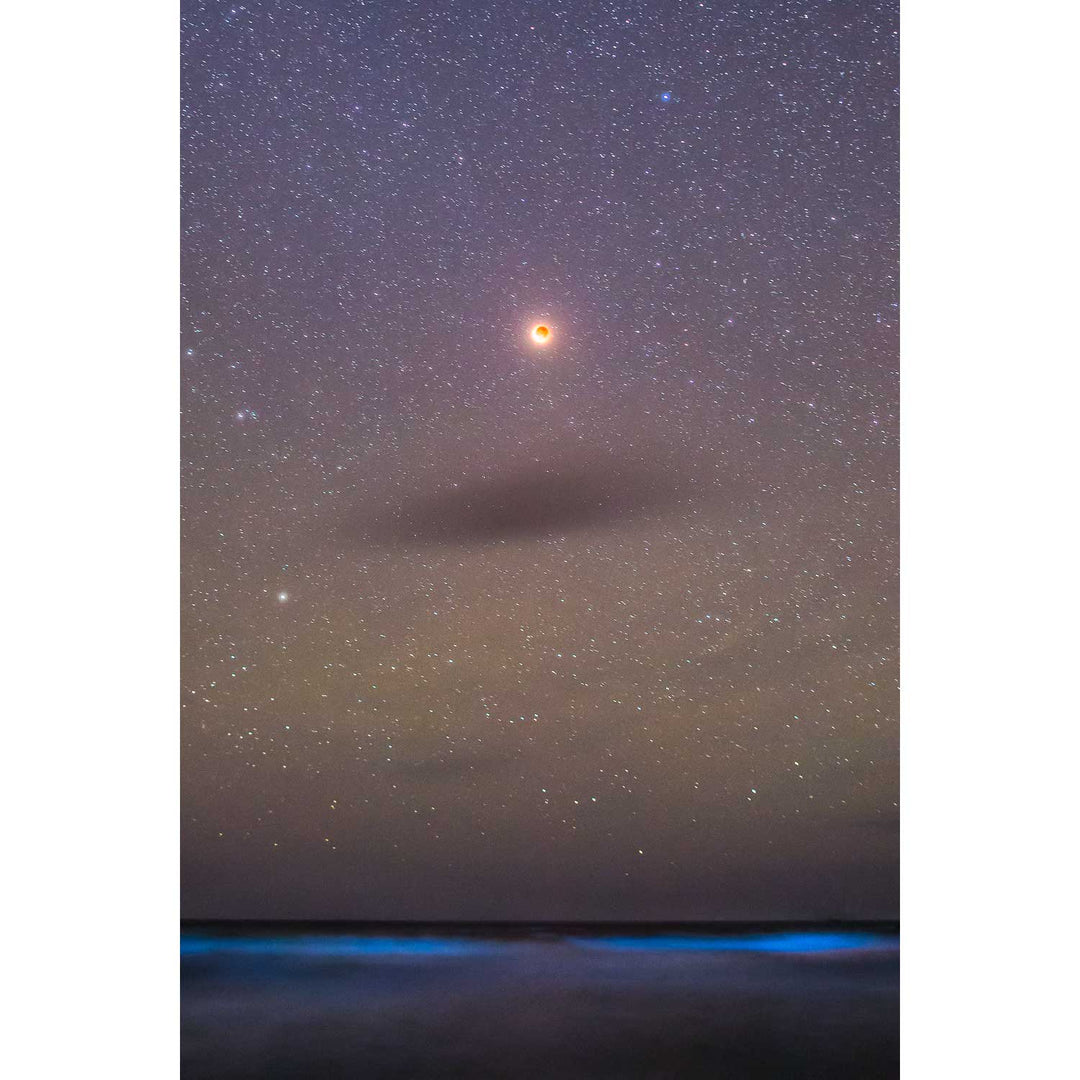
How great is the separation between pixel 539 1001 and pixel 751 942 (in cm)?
65

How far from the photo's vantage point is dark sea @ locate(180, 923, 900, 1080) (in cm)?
222

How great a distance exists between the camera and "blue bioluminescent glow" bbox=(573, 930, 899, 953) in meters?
2.58

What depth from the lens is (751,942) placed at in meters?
2.80

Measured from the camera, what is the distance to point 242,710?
2.44m

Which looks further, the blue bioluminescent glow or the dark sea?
→ the blue bioluminescent glow

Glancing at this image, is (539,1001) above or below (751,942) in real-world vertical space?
below

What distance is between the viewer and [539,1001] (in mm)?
2760

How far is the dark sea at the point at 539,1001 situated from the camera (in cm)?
222

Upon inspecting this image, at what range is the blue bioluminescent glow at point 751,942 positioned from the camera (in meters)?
2.58

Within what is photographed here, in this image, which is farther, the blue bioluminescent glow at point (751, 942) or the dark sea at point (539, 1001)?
the blue bioluminescent glow at point (751, 942)
